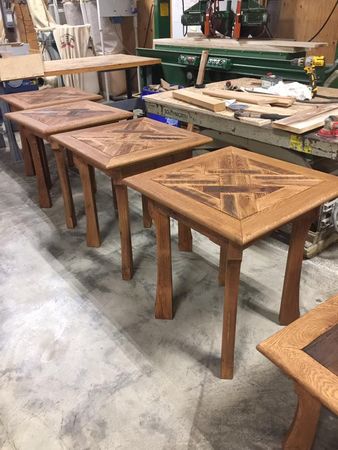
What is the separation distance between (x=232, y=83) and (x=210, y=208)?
166 cm

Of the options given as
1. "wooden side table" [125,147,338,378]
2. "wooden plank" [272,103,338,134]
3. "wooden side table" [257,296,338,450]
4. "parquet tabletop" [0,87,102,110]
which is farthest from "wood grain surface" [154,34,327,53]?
"wooden side table" [257,296,338,450]

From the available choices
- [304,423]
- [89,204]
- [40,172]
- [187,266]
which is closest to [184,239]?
[187,266]

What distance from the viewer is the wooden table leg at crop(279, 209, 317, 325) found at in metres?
1.49

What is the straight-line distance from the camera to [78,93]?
3.15m

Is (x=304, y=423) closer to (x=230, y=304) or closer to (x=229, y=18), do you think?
(x=230, y=304)

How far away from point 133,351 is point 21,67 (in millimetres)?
2734

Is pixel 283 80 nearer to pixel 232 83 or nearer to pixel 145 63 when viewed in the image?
pixel 232 83

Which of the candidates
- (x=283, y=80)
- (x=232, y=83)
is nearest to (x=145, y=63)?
(x=232, y=83)

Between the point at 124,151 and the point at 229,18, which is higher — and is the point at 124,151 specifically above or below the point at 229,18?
Result: below

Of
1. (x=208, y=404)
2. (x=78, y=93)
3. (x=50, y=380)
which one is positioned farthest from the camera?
(x=78, y=93)

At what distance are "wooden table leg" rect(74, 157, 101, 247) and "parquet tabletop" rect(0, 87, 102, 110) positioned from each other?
3.22ft

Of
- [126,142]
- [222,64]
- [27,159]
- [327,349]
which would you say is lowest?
[27,159]

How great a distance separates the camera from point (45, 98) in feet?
9.85

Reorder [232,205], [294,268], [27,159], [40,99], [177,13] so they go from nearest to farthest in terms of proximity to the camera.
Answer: [232,205]
[294,268]
[40,99]
[27,159]
[177,13]
